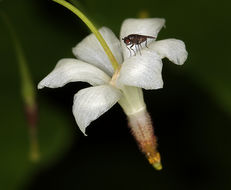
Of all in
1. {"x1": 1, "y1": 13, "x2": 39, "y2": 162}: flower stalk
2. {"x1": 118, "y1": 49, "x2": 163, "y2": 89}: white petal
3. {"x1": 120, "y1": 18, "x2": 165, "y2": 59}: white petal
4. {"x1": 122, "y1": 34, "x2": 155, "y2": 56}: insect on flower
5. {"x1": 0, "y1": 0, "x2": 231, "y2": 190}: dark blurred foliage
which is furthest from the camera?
{"x1": 0, "y1": 0, "x2": 231, "y2": 190}: dark blurred foliage

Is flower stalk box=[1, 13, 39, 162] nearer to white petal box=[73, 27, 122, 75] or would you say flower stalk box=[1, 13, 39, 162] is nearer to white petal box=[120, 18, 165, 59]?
white petal box=[73, 27, 122, 75]

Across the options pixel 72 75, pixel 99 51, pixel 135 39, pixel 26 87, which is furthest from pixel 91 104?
pixel 26 87

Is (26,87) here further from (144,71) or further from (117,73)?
(144,71)

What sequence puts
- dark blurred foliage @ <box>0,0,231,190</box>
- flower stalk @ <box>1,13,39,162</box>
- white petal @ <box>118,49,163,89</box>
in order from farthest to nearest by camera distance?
dark blurred foliage @ <box>0,0,231,190</box>, flower stalk @ <box>1,13,39,162</box>, white petal @ <box>118,49,163,89</box>

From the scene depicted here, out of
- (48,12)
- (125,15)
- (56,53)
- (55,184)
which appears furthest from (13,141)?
(125,15)

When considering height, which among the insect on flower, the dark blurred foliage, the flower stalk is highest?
the insect on flower

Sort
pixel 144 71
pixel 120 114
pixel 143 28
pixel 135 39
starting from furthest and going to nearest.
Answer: pixel 120 114 < pixel 143 28 < pixel 135 39 < pixel 144 71

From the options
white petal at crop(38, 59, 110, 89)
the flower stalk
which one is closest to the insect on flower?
white petal at crop(38, 59, 110, 89)
